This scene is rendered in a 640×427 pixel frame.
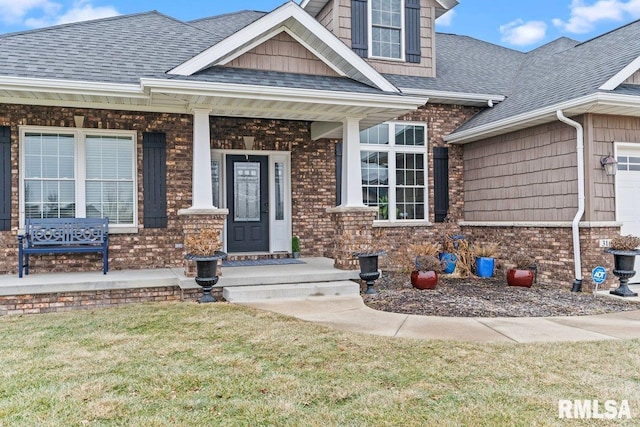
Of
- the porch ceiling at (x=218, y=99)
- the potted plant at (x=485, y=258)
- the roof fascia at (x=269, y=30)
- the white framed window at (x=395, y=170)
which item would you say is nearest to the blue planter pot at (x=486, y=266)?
the potted plant at (x=485, y=258)

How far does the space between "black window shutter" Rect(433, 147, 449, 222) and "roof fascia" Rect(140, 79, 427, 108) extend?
2969 millimetres

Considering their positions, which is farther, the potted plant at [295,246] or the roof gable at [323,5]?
the roof gable at [323,5]

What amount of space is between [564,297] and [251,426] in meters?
6.19

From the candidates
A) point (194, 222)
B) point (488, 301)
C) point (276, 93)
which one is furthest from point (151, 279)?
point (488, 301)

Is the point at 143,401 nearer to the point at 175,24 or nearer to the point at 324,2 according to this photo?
the point at 175,24

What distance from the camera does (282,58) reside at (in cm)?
810

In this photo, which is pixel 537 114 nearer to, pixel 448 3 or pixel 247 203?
pixel 448 3

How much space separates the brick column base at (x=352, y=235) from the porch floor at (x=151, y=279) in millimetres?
212

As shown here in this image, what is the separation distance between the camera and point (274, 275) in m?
7.53

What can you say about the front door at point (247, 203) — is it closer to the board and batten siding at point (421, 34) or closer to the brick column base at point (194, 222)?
the brick column base at point (194, 222)

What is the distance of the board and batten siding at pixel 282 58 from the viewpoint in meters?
7.92

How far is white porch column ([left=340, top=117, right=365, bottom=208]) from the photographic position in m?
8.16

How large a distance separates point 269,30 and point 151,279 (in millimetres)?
4164

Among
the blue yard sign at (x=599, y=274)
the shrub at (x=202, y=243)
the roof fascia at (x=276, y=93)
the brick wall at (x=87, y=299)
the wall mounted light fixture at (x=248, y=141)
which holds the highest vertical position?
the roof fascia at (x=276, y=93)
